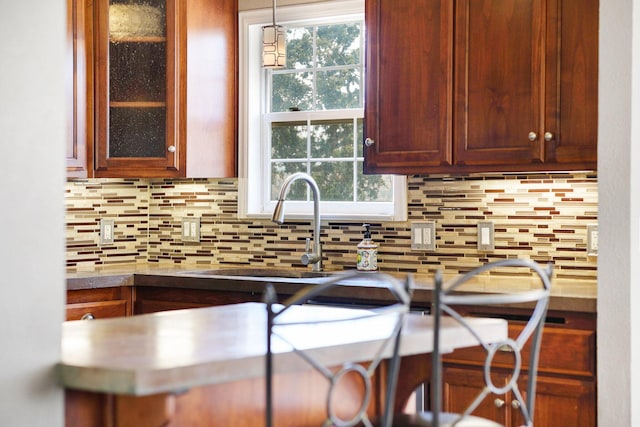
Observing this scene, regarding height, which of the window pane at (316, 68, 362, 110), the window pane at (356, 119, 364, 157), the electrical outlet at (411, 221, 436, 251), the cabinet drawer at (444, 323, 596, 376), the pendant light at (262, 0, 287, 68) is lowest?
the cabinet drawer at (444, 323, 596, 376)

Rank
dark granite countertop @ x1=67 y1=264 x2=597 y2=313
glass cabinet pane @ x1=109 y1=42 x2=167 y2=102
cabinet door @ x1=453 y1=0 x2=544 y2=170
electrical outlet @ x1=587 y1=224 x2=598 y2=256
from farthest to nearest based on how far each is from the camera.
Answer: glass cabinet pane @ x1=109 y1=42 x2=167 y2=102, electrical outlet @ x1=587 y1=224 x2=598 y2=256, cabinet door @ x1=453 y1=0 x2=544 y2=170, dark granite countertop @ x1=67 y1=264 x2=597 y2=313

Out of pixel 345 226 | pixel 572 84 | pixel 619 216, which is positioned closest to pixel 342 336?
pixel 619 216

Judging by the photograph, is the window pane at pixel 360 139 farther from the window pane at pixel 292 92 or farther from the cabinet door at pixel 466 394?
the cabinet door at pixel 466 394

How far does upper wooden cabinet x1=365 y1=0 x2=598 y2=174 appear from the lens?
3.40m

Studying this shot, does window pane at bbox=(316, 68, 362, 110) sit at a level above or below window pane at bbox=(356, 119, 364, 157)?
above

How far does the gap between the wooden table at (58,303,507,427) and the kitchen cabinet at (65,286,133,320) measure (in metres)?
1.53

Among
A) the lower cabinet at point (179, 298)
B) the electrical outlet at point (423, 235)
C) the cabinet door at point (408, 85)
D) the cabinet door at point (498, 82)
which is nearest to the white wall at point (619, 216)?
the cabinet door at point (498, 82)

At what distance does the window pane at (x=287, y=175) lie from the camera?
14.7 ft

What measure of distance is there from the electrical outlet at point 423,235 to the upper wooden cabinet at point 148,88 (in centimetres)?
108

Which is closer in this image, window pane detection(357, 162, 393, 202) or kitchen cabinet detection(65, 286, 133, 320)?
kitchen cabinet detection(65, 286, 133, 320)

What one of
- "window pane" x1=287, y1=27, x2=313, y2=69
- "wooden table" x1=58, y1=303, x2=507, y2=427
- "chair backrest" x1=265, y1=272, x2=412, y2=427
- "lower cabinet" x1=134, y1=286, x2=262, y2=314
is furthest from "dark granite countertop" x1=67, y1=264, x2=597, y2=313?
"window pane" x1=287, y1=27, x2=313, y2=69

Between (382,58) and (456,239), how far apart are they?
34.2 inches

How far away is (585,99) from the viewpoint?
3.37m

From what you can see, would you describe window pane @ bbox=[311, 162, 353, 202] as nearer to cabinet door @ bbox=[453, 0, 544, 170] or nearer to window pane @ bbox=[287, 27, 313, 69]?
window pane @ bbox=[287, 27, 313, 69]
